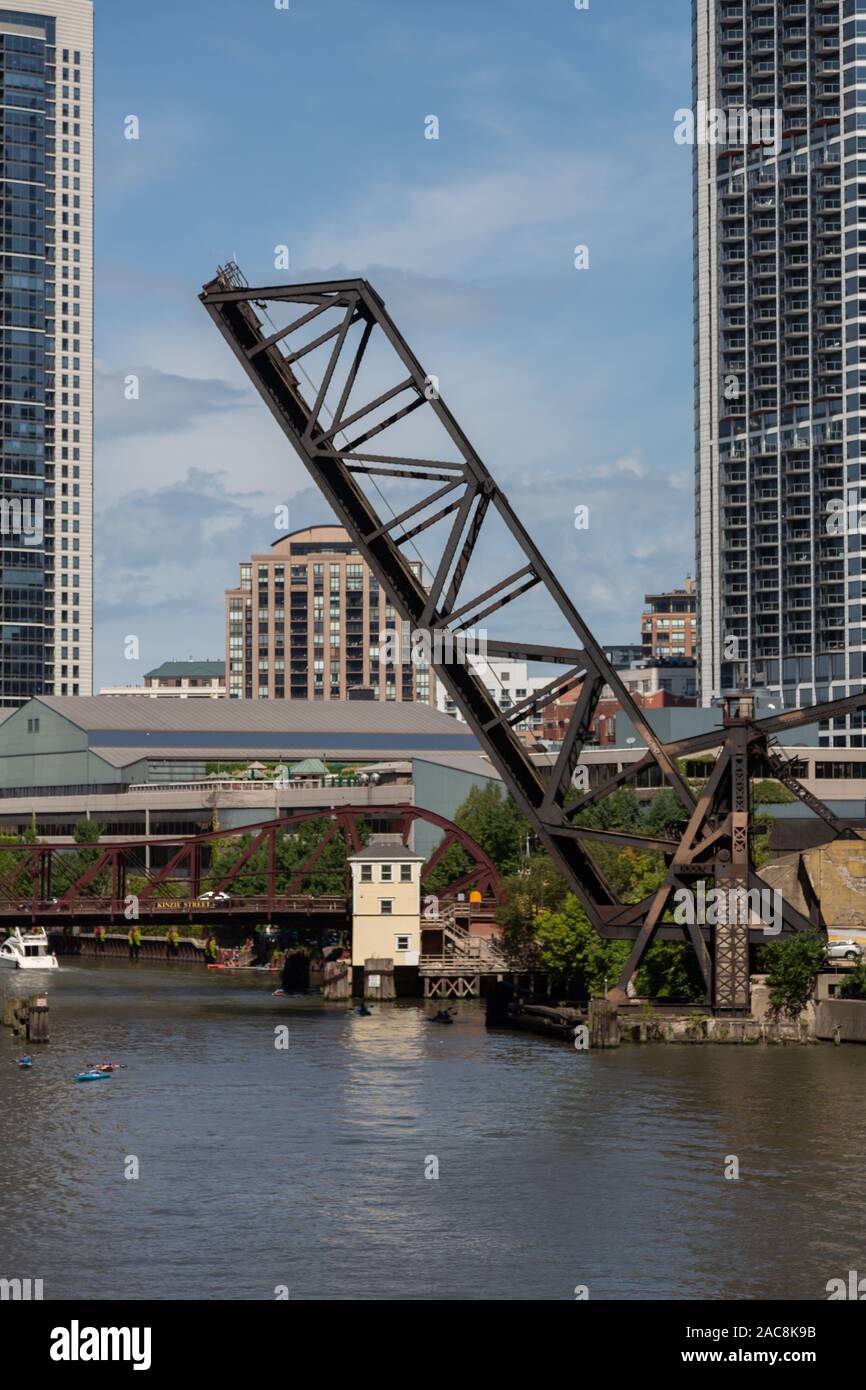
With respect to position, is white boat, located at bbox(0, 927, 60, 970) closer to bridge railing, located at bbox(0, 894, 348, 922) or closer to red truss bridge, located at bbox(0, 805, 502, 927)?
red truss bridge, located at bbox(0, 805, 502, 927)

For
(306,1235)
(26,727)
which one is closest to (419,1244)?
(306,1235)

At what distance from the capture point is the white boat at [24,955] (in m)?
100

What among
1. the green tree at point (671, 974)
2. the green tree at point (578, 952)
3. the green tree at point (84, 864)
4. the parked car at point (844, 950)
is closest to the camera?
the parked car at point (844, 950)

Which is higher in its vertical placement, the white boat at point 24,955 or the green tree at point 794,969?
the green tree at point 794,969

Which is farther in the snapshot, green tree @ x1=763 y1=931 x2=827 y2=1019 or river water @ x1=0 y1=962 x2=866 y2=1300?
green tree @ x1=763 y1=931 x2=827 y2=1019

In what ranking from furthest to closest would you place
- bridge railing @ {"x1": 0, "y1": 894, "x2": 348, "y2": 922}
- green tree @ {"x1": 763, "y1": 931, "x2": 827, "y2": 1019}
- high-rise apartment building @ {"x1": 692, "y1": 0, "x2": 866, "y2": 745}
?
high-rise apartment building @ {"x1": 692, "y1": 0, "x2": 866, "y2": 745} < bridge railing @ {"x1": 0, "y1": 894, "x2": 348, "y2": 922} < green tree @ {"x1": 763, "y1": 931, "x2": 827, "y2": 1019}

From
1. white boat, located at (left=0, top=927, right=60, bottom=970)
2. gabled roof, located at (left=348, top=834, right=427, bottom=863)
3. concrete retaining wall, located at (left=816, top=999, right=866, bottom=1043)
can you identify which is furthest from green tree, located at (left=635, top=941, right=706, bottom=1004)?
white boat, located at (left=0, top=927, right=60, bottom=970)

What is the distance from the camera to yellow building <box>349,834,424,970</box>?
79.3 metres

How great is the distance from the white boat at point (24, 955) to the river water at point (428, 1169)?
3686 cm

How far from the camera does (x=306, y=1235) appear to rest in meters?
36.3

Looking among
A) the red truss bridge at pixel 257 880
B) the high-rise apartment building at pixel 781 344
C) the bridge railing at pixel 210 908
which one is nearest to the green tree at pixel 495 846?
the red truss bridge at pixel 257 880

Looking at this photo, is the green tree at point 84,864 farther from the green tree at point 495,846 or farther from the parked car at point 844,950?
the parked car at point 844,950

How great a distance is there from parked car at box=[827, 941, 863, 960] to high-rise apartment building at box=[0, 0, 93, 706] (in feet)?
454
